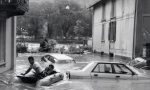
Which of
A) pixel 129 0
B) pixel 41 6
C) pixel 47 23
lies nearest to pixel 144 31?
pixel 129 0

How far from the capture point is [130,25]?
2827 centimetres

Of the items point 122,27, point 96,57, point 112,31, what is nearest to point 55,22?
point 96,57

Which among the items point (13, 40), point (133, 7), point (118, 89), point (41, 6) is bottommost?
point (118, 89)

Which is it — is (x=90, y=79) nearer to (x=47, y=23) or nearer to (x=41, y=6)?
(x=47, y=23)

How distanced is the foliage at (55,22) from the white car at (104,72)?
179 feet

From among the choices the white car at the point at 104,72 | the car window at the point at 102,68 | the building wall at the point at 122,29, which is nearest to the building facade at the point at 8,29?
the white car at the point at 104,72

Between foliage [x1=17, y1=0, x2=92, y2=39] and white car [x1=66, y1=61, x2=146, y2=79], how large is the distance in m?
54.5

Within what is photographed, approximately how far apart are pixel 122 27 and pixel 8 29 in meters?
13.7


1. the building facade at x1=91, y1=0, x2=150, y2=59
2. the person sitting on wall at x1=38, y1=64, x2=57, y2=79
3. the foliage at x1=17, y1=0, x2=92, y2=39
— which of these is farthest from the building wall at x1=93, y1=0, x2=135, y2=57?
the foliage at x1=17, y1=0, x2=92, y2=39

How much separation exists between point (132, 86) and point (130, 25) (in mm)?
15057

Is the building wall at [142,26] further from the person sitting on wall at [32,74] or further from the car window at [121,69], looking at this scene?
the person sitting on wall at [32,74]

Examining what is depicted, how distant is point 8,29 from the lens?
20.6 meters

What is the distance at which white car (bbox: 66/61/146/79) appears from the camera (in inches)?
547

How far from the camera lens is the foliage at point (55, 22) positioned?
70.7 meters
